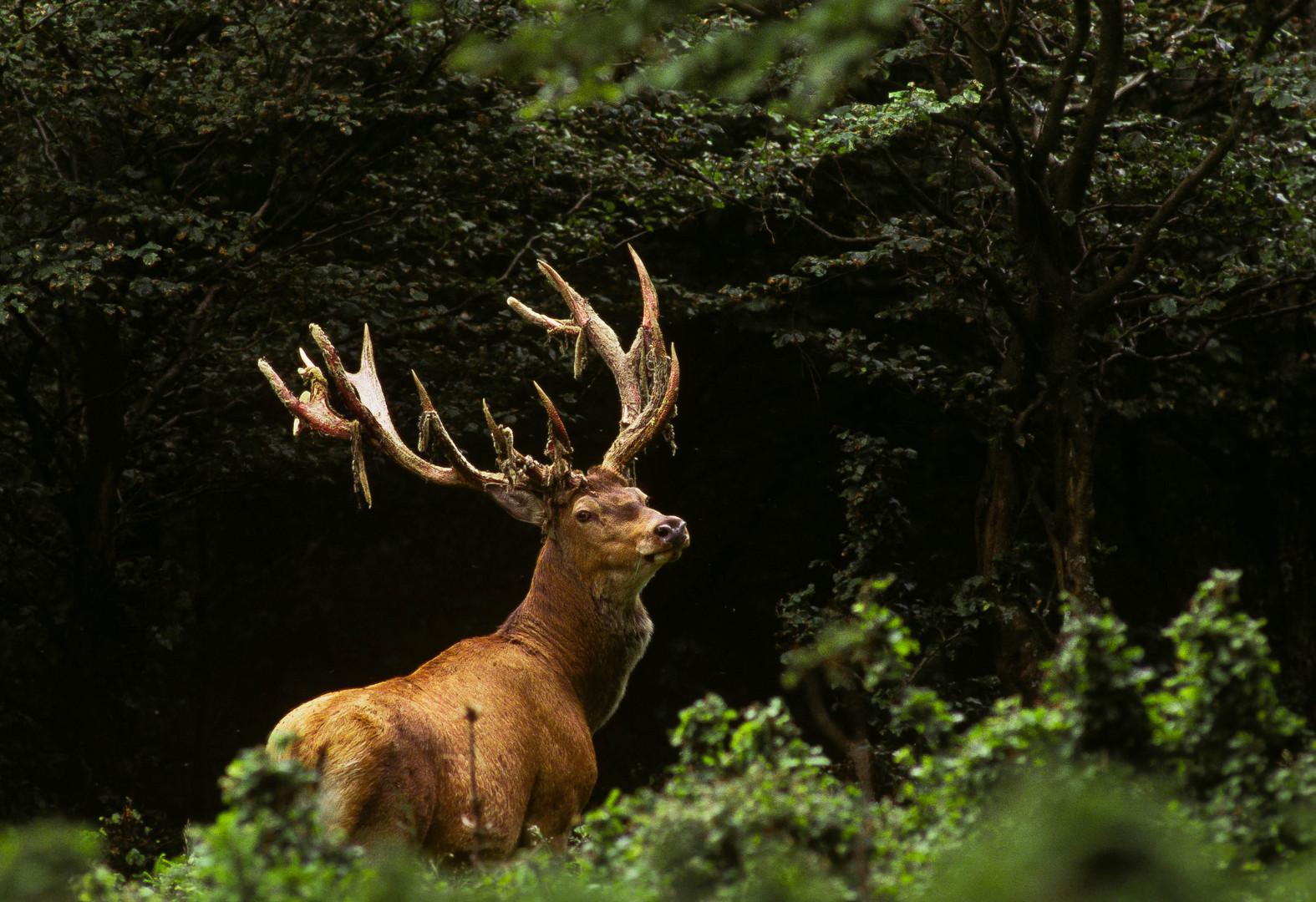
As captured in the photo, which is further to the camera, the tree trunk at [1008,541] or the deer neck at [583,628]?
the tree trunk at [1008,541]

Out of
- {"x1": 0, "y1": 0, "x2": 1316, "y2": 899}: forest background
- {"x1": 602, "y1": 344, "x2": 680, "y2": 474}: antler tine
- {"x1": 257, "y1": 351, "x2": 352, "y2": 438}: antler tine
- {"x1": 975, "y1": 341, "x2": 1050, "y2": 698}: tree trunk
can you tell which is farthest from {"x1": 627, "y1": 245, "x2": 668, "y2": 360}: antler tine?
{"x1": 975, "y1": 341, "x2": 1050, "y2": 698}: tree trunk

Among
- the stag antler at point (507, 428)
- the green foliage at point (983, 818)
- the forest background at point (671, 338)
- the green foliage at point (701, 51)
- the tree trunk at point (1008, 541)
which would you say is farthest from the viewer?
the tree trunk at point (1008, 541)

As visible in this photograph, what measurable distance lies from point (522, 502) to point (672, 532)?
76cm

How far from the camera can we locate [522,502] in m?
5.57

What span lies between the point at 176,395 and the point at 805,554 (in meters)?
4.59

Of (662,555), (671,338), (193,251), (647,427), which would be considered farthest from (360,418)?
(671,338)

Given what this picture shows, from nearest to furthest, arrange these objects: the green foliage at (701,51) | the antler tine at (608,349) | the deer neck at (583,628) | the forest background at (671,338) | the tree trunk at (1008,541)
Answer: the green foliage at (701,51), the deer neck at (583,628), the antler tine at (608,349), the forest background at (671,338), the tree trunk at (1008,541)

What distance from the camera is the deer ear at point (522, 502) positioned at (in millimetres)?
5555

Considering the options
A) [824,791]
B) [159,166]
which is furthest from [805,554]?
[824,791]

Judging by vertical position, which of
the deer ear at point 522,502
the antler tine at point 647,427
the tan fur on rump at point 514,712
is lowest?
the tan fur on rump at point 514,712

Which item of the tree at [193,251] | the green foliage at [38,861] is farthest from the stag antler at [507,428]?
the green foliage at [38,861]

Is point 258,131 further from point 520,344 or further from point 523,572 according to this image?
point 523,572

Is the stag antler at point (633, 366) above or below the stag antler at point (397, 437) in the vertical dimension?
above

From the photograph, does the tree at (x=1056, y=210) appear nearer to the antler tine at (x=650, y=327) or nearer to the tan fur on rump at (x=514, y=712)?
the antler tine at (x=650, y=327)
